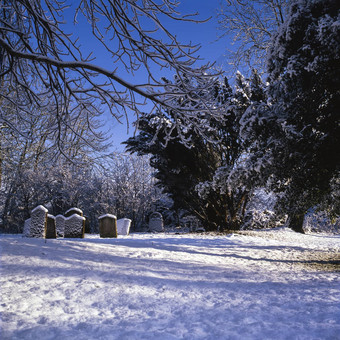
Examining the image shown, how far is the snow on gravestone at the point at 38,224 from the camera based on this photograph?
9.88 meters

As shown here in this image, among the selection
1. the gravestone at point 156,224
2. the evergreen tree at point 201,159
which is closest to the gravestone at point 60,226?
the evergreen tree at point 201,159

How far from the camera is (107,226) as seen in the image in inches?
→ 461

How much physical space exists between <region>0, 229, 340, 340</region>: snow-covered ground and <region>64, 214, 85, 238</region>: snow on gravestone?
5.22 meters

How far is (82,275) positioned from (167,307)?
163 cm

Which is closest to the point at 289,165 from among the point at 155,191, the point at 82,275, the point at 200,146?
the point at 82,275

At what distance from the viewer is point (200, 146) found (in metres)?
12.8

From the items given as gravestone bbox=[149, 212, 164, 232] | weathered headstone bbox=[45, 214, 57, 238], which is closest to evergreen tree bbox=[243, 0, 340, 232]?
weathered headstone bbox=[45, 214, 57, 238]

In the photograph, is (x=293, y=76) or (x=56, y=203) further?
(x=56, y=203)

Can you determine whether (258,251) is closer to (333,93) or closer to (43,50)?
(333,93)

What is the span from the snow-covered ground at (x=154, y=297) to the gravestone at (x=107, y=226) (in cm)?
564

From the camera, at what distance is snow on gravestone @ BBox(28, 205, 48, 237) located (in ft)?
32.4

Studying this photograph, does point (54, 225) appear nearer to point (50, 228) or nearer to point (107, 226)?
point (50, 228)

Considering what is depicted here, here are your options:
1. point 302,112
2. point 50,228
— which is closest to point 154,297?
point 302,112

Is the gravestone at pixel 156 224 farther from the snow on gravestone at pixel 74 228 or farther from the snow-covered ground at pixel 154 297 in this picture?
the snow-covered ground at pixel 154 297
